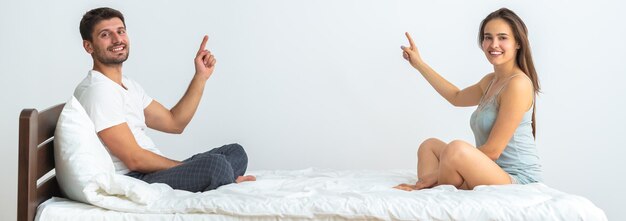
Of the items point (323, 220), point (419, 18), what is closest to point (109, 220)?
point (323, 220)

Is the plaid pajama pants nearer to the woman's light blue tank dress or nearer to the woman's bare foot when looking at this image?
the woman's bare foot

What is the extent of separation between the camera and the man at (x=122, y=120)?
3352mm

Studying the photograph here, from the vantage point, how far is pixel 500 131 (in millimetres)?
3430

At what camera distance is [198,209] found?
302cm

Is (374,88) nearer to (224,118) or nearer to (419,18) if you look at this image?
(419,18)

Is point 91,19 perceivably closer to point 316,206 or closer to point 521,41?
point 316,206

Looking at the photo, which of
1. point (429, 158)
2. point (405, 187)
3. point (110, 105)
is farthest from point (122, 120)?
point (429, 158)

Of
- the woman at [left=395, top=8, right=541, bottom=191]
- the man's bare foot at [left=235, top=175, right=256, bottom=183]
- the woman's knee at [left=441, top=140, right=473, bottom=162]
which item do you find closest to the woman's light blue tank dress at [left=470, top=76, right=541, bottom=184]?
the woman at [left=395, top=8, right=541, bottom=191]

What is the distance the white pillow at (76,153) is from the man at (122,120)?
6.1 inches

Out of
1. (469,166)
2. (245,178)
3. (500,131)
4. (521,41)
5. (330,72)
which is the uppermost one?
(521,41)

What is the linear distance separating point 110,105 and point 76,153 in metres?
0.30

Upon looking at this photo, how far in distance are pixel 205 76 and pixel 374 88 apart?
155 centimetres

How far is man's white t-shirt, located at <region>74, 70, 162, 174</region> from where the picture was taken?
131 inches

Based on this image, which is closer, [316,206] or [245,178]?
[316,206]
